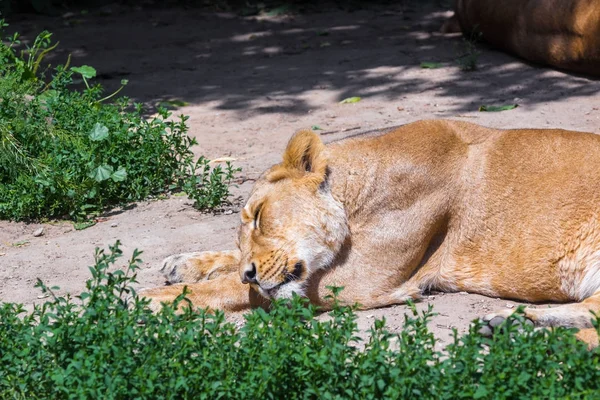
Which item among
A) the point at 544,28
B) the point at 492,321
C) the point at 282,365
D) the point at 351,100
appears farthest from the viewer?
the point at 544,28

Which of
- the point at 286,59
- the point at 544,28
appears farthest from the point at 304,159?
the point at 286,59

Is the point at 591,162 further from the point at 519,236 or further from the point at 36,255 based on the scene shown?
the point at 36,255

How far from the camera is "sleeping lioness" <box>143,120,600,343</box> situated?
4527 mm

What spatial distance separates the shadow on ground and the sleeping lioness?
3465 mm

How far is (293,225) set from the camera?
15.1 ft

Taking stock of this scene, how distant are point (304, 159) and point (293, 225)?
0.37 m

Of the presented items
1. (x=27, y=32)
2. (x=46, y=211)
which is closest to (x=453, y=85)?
(x=46, y=211)

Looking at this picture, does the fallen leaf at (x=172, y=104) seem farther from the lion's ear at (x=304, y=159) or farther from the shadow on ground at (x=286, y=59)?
the lion's ear at (x=304, y=159)

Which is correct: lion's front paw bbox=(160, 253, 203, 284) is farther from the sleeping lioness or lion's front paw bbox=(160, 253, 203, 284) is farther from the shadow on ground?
the shadow on ground

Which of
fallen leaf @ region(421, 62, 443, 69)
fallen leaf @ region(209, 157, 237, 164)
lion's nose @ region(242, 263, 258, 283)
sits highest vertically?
lion's nose @ region(242, 263, 258, 283)

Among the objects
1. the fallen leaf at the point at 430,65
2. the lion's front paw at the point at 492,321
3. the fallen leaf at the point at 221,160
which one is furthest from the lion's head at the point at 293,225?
the fallen leaf at the point at 430,65

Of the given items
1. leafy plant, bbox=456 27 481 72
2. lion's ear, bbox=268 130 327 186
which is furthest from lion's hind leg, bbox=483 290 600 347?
leafy plant, bbox=456 27 481 72

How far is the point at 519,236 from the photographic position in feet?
15.0

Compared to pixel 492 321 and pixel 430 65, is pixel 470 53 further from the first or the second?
pixel 492 321
